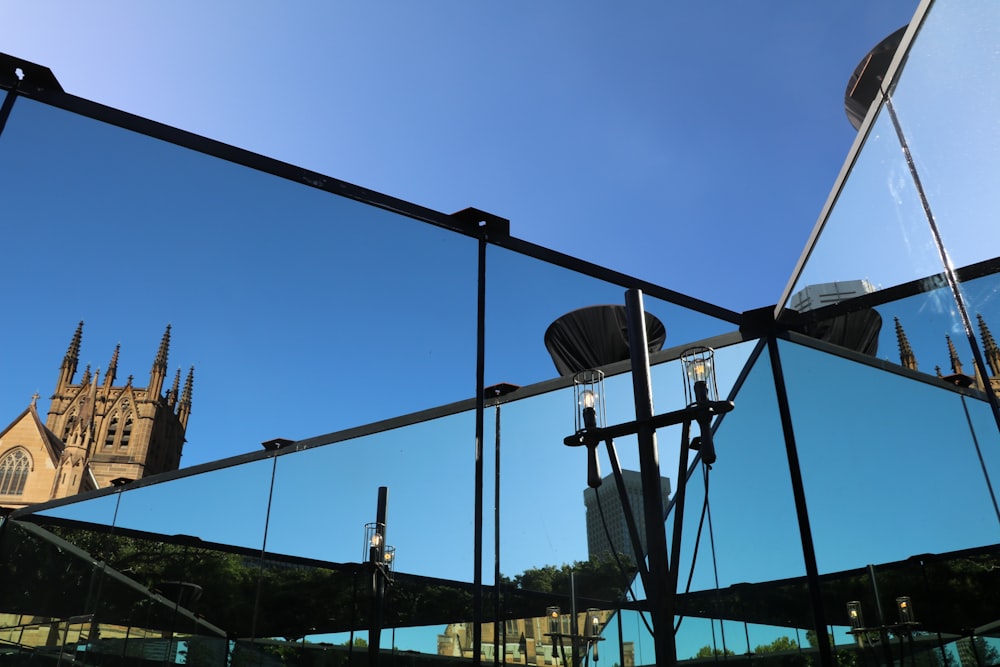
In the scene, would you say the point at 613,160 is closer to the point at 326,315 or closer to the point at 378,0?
the point at 378,0

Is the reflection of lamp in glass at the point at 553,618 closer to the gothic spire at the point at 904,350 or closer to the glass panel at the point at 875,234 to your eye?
the gothic spire at the point at 904,350

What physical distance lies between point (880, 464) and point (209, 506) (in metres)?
2.68

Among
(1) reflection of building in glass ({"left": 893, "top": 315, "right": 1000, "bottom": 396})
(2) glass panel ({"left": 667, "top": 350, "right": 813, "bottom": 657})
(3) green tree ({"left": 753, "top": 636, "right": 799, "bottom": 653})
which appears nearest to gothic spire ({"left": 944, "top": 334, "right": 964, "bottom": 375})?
(1) reflection of building in glass ({"left": 893, "top": 315, "right": 1000, "bottom": 396})

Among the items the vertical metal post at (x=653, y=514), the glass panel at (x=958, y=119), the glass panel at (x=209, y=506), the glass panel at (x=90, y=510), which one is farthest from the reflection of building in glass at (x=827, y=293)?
the glass panel at (x=90, y=510)

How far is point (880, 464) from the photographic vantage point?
3.15m

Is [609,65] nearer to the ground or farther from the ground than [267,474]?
farther from the ground

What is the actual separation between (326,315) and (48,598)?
1272 mm

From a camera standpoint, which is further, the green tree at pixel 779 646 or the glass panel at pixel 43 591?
the green tree at pixel 779 646

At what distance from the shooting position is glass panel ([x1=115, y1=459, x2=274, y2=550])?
2484 mm

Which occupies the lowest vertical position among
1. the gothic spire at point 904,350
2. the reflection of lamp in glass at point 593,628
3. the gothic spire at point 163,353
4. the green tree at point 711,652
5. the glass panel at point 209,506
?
the green tree at point 711,652

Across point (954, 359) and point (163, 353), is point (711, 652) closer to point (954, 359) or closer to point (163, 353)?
point (954, 359)

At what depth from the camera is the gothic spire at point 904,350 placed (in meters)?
2.71

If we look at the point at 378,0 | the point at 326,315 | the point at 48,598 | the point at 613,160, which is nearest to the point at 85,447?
the point at 48,598

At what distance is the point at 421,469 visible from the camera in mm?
2953
